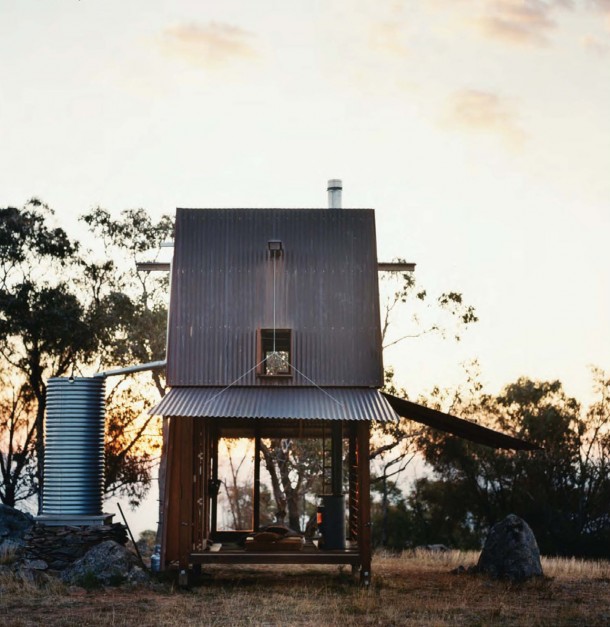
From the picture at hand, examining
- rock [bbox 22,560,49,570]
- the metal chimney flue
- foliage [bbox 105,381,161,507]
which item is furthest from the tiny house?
foliage [bbox 105,381,161,507]

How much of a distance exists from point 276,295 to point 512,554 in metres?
6.41

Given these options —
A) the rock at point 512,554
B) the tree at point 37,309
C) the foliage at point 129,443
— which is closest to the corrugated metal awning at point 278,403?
the rock at point 512,554

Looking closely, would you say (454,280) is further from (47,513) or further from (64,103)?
(47,513)

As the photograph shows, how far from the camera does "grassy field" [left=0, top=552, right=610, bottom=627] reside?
39.4ft

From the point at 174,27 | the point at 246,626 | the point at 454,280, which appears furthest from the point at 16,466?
the point at 246,626

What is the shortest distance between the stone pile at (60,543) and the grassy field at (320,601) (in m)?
0.83

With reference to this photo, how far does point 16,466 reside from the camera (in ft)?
102

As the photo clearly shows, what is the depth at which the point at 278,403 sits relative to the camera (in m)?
15.5

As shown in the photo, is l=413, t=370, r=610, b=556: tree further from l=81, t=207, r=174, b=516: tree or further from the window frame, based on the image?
the window frame

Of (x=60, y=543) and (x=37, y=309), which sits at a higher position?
(x=37, y=309)

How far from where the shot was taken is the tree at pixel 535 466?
32781 mm

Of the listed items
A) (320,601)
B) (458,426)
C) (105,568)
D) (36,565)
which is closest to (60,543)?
(36,565)

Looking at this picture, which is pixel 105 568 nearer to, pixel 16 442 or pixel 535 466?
pixel 16 442

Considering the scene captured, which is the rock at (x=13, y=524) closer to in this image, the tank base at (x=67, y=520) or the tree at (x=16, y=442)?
the tank base at (x=67, y=520)
